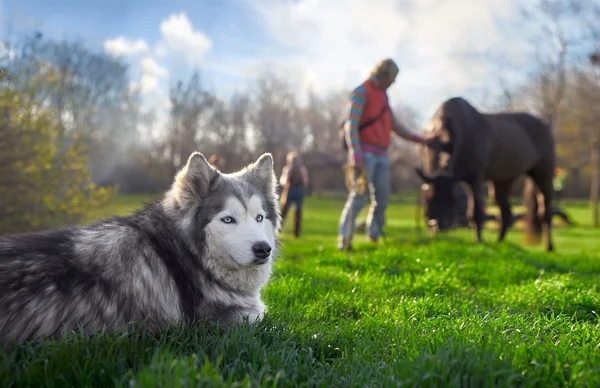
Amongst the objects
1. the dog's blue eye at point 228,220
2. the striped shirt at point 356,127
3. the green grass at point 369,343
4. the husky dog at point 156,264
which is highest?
the striped shirt at point 356,127

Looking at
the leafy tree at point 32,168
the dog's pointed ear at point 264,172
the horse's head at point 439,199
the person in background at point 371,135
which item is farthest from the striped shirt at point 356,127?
the leafy tree at point 32,168

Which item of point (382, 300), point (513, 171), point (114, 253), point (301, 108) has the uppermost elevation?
point (301, 108)

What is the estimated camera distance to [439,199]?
9703mm

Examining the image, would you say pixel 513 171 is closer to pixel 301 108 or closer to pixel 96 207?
pixel 96 207

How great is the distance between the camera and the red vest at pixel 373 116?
7906 millimetres

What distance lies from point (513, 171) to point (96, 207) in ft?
33.7

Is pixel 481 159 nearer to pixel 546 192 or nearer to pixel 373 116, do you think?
pixel 546 192

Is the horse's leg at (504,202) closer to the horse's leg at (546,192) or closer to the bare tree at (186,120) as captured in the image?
the horse's leg at (546,192)

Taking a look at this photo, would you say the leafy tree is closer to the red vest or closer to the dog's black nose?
the red vest

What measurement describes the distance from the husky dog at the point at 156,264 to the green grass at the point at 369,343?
177 mm

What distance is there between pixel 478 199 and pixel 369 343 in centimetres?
792

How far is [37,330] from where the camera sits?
8.80ft

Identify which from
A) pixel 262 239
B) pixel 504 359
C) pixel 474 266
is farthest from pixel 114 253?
pixel 474 266

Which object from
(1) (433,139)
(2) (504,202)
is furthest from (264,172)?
(2) (504,202)
